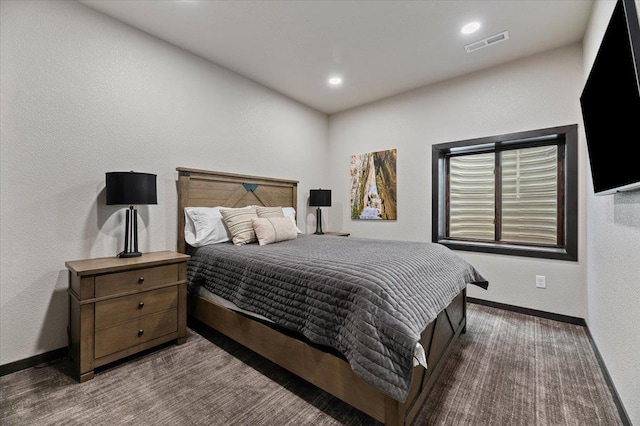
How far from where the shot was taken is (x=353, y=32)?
2.60 metres

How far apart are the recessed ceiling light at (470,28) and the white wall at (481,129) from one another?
0.48 m

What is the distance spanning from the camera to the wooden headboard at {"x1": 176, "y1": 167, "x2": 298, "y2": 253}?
112 inches

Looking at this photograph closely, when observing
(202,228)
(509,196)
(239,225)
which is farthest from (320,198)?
(509,196)

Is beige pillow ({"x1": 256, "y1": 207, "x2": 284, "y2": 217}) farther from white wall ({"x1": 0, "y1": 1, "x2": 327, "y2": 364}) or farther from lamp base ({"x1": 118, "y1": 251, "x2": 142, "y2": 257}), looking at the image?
lamp base ({"x1": 118, "y1": 251, "x2": 142, "y2": 257})

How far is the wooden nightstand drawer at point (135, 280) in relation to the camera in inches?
74.9

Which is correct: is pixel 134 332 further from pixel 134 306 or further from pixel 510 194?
pixel 510 194

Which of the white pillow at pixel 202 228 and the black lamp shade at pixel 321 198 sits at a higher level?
the black lamp shade at pixel 321 198

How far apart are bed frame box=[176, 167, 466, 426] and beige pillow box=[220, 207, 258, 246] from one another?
1.12 feet

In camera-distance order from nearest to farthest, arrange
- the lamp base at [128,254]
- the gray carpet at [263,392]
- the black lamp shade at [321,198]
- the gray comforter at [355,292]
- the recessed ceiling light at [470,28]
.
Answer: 1. the gray comforter at [355,292]
2. the gray carpet at [263,392]
3. the lamp base at [128,254]
4. the recessed ceiling light at [470,28]
5. the black lamp shade at [321,198]

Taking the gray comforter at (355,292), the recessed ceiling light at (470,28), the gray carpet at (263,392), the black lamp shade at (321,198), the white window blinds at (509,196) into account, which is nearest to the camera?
the gray comforter at (355,292)

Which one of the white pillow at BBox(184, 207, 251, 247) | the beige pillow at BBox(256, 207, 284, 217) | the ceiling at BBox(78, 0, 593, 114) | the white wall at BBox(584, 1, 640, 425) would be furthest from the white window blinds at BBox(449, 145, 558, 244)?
the white pillow at BBox(184, 207, 251, 247)

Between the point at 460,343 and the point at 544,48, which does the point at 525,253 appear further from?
the point at 544,48

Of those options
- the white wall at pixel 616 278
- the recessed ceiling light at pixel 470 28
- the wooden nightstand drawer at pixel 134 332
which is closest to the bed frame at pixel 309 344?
the wooden nightstand drawer at pixel 134 332

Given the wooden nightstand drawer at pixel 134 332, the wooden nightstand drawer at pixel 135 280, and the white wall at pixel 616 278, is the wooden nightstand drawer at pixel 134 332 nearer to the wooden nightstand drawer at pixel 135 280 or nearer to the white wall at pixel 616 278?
the wooden nightstand drawer at pixel 135 280
